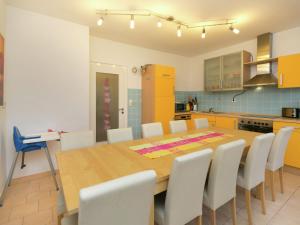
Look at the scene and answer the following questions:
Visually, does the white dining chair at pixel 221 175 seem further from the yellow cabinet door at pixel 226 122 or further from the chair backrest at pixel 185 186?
the yellow cabinet door at pixel 226 122

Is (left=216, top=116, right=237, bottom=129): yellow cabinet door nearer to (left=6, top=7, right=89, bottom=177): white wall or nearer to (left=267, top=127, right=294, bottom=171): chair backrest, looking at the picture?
(left=267, top=127, right=294, bottom=171): chair backrest

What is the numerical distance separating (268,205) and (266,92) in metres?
2.40

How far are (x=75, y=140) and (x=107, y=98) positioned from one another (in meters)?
1.90

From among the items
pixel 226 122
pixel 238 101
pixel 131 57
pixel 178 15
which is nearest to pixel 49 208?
pixel 178 15

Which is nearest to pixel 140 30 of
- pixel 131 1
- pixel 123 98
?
pixel 131 1

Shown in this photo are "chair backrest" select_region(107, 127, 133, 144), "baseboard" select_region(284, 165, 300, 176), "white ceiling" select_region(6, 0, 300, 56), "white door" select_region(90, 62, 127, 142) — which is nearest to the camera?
"chair backrest" select_region(107, 127, 133, 144)

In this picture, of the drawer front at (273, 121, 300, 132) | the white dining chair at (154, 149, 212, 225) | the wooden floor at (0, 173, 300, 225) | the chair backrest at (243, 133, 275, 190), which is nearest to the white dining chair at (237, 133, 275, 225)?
the chair backrest at (243, 133, 275, 190)

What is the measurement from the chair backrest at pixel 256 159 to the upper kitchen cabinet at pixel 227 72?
2.29 m

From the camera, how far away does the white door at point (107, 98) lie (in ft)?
11.7

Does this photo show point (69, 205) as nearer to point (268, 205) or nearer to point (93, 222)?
point (93, 222)

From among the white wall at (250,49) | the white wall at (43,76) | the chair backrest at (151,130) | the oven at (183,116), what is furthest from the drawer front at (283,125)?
the white wall at (43,76)

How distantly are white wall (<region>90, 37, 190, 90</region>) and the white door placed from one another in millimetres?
154

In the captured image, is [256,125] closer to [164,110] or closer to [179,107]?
[179,107]

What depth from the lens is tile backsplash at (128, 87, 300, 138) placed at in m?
3.31
